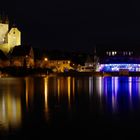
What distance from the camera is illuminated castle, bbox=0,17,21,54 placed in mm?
81188

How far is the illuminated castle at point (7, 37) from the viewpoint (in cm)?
8119

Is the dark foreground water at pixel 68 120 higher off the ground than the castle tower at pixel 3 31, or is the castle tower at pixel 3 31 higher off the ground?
the castle tower at pixel 3 31

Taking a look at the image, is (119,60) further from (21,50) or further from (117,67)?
(21,50)

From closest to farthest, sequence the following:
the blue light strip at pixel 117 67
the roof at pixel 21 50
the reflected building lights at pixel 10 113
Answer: the reflected building lights at pixel 10 113 → the roof at pixel 21 50 → the blue light strip at pixel 117 67

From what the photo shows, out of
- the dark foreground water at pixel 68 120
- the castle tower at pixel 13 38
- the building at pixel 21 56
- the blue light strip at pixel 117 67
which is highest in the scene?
the castle tower at pixel 13 38

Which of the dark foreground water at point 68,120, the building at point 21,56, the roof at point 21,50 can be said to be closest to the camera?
the dark foreground water at point 68,120

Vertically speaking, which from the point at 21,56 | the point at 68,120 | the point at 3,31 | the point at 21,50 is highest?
the point at 3,31

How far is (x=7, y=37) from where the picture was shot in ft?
267

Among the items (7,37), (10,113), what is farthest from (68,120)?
(7,37)

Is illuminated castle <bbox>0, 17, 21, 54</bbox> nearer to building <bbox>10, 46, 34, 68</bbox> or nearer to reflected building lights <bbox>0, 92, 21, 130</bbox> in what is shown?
building <bbox>10, 46, 34, 68</bbox>

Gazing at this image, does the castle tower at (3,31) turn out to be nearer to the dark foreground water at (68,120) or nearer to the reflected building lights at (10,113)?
the reflected building lights at (10,113)

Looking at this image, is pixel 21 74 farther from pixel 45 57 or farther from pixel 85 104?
pixel 85 104

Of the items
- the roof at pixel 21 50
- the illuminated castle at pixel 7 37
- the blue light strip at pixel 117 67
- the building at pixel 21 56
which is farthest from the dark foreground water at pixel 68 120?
the blue light strip at pixel 117 67

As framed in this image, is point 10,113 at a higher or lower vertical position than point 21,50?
lower
